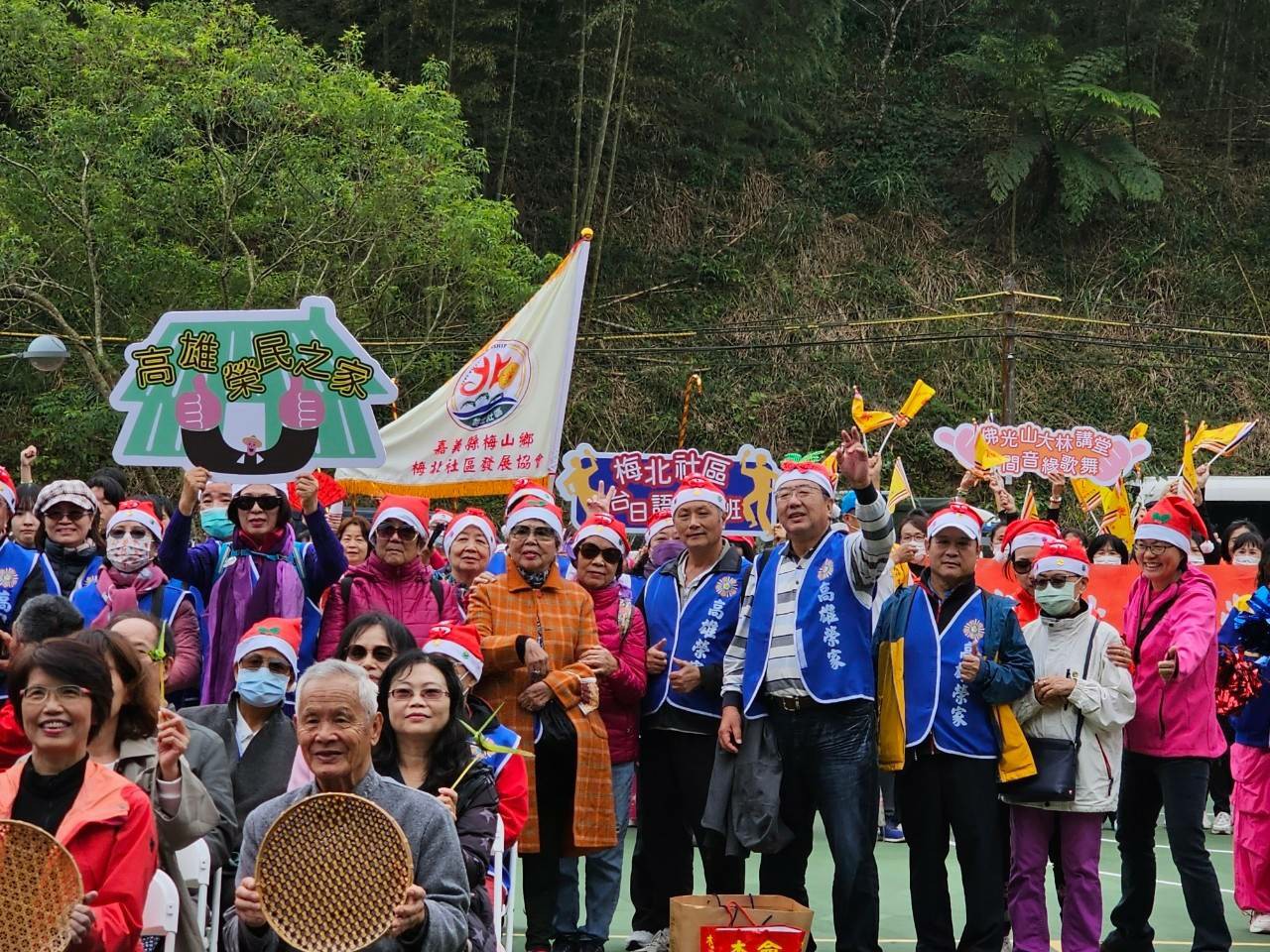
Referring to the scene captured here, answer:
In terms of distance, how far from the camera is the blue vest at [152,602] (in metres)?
6.65

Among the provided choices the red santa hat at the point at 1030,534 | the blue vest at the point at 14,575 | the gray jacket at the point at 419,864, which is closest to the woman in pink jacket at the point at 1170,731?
the red santa hat at the point at 1030,534

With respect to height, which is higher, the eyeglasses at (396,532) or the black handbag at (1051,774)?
the eyeglasses at (396,532)

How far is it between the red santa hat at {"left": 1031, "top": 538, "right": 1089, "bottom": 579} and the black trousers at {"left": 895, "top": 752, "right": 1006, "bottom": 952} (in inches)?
30.0

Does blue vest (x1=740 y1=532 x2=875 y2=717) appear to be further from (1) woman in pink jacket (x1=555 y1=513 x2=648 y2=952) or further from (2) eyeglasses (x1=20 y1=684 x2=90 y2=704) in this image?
(2) eyeglasses (x1=20 y1=684 x2=90 y2=704)

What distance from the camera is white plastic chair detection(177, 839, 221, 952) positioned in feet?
15.0

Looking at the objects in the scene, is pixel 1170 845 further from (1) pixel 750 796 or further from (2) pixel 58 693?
(2) pixel 58 693

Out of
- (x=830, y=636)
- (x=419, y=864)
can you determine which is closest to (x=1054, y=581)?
(x=830, y=636)

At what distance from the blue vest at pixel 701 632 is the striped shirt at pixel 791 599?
123 mm

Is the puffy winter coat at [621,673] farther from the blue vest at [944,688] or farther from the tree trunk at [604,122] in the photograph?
the tree trunk at [604,122]

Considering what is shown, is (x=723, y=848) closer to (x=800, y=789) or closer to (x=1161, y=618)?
(x=800, y=789)

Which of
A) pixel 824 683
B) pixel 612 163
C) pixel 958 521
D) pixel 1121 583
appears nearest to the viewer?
pixel 824 683

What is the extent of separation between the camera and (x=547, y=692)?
239 inches

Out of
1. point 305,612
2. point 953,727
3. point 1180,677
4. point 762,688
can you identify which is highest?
point 305,612

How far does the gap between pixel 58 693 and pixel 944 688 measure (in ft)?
10.7
